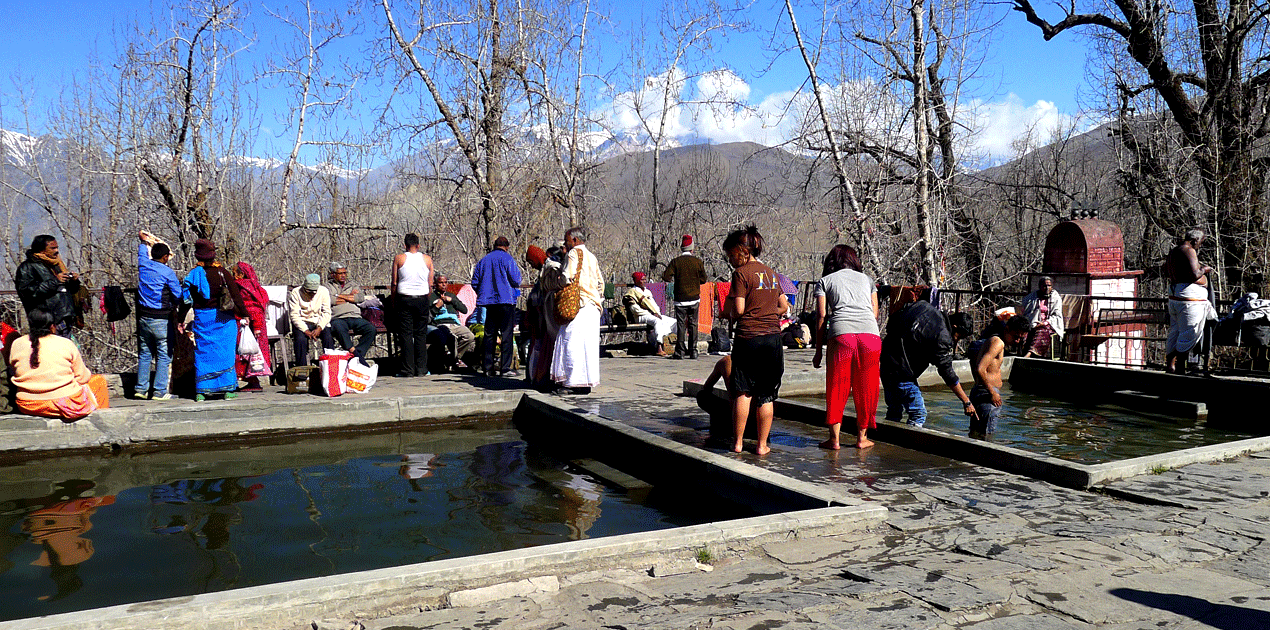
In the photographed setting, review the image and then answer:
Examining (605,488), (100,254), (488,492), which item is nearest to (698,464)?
(605,488)

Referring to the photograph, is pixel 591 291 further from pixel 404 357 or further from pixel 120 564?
pixel 120 564

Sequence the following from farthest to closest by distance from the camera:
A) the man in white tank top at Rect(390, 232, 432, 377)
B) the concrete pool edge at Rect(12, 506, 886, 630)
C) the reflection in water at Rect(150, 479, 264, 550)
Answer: the man in white tank top at Rect(390, 232, 432, 377)
the reflection in water at Rect(150, 479, 264, 550)
the concrete pool edge at Rect(12, 506, 886, 630)

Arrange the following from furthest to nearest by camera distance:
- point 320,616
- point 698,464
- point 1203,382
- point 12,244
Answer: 1. point 12,244
2. point 1203,382
3. point 698,464
4. point 320,616

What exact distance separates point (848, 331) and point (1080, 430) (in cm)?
365

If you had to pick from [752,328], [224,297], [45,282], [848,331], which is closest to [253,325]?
[224,297]

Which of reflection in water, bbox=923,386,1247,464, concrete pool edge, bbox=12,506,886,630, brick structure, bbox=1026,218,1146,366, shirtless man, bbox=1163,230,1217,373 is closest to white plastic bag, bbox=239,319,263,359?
concrete pool edge, bbox=12,506,886,630

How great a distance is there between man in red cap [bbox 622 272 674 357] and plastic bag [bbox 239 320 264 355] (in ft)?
21.0

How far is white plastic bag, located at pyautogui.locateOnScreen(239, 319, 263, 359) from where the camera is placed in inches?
412

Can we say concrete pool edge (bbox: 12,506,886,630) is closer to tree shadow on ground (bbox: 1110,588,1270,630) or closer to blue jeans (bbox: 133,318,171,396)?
tree shadow on ground (bbox: 1110,588,1270,630)

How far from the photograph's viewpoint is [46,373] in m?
8.48

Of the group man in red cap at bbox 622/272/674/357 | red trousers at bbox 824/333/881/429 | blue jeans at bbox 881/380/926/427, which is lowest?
blue jeans at bbox 881/380/926/427

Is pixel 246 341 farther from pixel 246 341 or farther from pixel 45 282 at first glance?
pixel 45 282

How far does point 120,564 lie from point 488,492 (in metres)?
2.53

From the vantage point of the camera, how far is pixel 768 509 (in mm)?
6051
